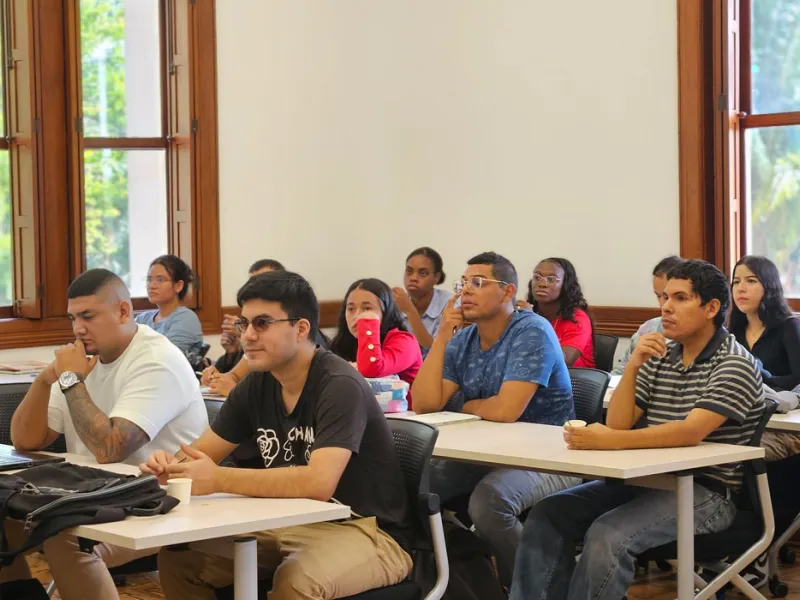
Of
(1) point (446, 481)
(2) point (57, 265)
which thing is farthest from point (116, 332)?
(2) point (57, 265)

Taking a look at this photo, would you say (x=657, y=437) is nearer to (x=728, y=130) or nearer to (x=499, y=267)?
(x=499, y=267)

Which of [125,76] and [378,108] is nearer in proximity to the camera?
[125,76]

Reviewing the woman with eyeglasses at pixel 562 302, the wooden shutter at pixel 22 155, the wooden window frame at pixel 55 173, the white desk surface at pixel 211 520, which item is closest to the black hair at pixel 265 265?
the wooden window frame at pixel 55 173

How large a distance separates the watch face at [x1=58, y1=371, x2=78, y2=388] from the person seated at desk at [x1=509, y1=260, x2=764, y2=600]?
133 cm

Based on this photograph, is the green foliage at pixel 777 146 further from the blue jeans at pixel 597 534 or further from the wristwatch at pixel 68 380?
the wristwatch at pixel 68 380

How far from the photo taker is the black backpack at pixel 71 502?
2.28 m

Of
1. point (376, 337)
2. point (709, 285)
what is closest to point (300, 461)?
point (709, 285)

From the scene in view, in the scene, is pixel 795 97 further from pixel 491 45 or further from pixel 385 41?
pixel 385 41

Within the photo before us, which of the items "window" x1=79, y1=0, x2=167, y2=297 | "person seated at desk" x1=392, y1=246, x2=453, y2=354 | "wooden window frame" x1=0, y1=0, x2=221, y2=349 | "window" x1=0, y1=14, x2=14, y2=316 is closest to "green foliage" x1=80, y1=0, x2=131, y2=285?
"window" x1=79, y1=0, x2=167, y2=297

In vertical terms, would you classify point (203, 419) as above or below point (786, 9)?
below

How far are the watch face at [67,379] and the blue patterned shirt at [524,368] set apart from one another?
4.58ft

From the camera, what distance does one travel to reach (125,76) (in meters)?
6.63

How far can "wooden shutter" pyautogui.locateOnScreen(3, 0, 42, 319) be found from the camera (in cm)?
616

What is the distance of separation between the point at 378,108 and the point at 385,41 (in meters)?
0.42
